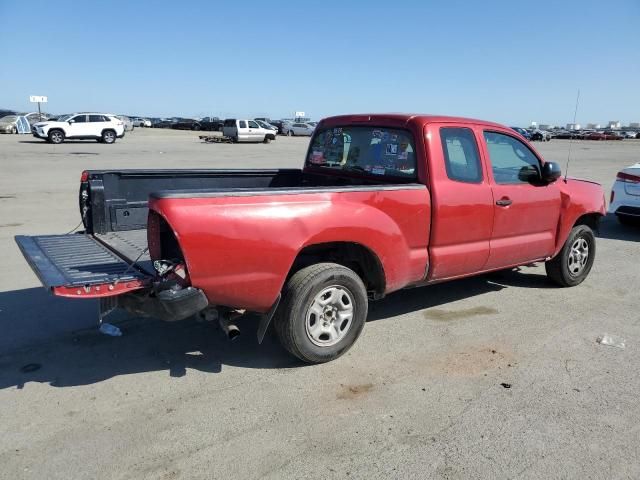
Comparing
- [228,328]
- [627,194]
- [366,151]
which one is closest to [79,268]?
[228,328]

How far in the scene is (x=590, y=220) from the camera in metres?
6.19

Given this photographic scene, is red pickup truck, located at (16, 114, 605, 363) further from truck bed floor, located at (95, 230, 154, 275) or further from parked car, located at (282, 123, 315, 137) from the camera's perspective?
parked car, located at (282, 123, 315, 137)

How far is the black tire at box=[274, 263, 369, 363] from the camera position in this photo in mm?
3691

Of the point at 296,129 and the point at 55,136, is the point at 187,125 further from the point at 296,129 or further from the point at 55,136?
the point at 55,136

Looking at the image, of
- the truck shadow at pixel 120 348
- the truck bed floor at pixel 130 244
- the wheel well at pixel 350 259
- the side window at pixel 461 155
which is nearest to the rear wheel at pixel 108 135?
the truck shadow at pixel 120 348

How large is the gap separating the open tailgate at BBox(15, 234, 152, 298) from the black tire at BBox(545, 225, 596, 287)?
4434 millimetres

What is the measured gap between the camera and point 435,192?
4.35 meters

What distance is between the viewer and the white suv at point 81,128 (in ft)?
98.3

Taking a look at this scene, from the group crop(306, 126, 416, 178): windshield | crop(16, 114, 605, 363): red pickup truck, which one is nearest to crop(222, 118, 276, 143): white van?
crop(16, 114, 605, 363): red pickup truck

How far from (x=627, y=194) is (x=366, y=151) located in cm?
659

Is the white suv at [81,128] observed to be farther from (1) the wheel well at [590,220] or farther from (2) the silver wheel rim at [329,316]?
(2) the silver wheel rim at [329,316]

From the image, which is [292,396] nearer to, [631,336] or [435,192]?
[435,192]

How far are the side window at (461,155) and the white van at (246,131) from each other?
34.1 meters

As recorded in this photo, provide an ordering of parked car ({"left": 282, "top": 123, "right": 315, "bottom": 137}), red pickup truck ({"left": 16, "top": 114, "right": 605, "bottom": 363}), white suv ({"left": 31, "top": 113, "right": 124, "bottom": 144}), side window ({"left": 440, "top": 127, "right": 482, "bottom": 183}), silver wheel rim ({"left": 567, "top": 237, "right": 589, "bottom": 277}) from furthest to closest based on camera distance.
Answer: parked car ({"left": 282, "top": 123, "right": 315, "bottom": 137}), white suv ({"left": 31, "top": 113, "right": 124, "bottom": 144}), silver wheel rim ({"left": 567, "top": 237, "right": 589, "bottom": 277}), side window ({"left": 440, "top": 127, "right": 482, "bottom": 183}), red pickup truck ({"left": 16, "top": 114, "right": 605, "bottom": 363})
